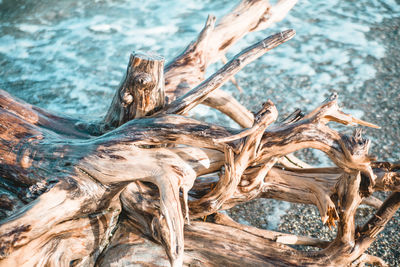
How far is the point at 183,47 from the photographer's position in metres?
3.80

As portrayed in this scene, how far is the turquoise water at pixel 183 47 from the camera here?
370 centimetres

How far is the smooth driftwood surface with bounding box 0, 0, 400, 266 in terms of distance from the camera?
1559 millimetres

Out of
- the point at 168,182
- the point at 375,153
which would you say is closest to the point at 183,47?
the point at 375,153

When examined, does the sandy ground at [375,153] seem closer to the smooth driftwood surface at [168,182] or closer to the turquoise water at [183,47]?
the turquoise water at [183,47]

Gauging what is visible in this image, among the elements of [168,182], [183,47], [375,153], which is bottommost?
[375,153]

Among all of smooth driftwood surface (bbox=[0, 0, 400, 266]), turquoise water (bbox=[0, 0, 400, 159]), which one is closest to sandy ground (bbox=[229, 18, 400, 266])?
turquoise water (bbox=[0, 0, 400, 159])

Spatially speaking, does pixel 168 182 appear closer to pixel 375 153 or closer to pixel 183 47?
pixel 375 153

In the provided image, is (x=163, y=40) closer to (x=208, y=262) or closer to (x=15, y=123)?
(x=15, y=123)

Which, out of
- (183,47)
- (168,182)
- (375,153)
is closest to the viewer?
(168,182)

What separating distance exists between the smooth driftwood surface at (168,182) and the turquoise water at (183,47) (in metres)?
1.21

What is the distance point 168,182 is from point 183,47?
2478 mm

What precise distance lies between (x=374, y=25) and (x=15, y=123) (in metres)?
4.47

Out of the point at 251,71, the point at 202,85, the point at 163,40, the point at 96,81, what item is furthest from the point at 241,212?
the point at 163,40

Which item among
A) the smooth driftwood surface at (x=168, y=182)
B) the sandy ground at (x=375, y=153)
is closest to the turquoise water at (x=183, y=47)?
the sandy ground at (x=375, y=153)
